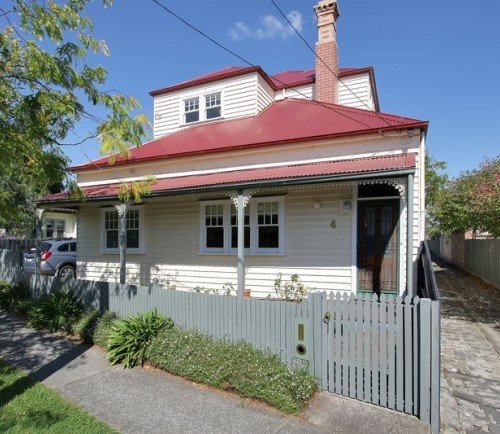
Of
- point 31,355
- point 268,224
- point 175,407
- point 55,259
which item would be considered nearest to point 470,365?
point 175,407

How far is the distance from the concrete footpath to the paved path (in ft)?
2.14

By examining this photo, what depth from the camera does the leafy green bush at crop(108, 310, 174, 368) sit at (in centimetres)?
634

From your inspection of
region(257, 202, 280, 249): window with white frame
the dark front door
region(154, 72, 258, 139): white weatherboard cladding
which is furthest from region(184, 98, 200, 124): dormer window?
the dark front door

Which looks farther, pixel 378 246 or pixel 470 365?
pixel 378 246

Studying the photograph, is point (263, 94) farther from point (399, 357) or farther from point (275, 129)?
point (399, 357)

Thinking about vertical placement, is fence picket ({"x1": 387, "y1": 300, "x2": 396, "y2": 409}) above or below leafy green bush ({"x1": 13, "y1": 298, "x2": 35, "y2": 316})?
above

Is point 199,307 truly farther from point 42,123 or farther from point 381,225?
point 381,225

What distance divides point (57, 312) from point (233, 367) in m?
5.15

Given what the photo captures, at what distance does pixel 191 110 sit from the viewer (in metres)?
15.0

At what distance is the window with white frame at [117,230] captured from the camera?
1295cm

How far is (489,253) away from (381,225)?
9210mm

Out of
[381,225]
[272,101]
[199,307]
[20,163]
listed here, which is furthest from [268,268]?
[272,101]

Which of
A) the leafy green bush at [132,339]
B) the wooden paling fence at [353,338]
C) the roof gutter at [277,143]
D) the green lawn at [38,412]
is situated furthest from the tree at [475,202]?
the green lawn at [38,412]

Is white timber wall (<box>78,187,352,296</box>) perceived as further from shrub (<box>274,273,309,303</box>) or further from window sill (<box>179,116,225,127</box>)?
window sill (<box>179,116,225,127</box>)
